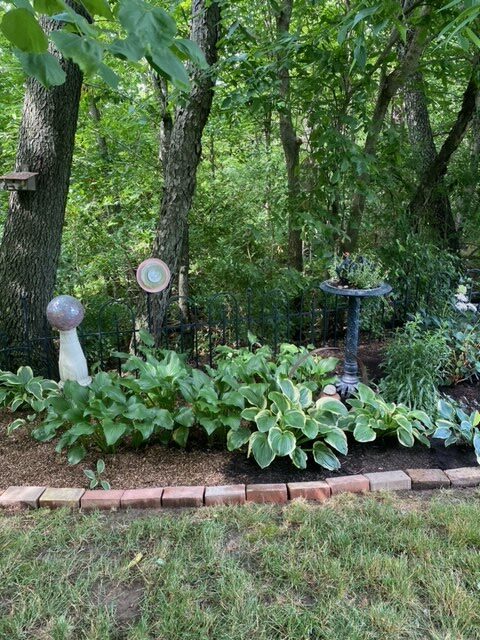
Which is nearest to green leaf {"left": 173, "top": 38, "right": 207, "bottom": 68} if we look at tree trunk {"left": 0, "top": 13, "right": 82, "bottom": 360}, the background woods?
the background woods

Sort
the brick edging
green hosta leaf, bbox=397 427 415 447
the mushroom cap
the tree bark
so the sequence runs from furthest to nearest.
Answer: the tree bark, the mushroom cap, green hosta leaf, bbox=397 427 415 447, the brick edging

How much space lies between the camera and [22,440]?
3.05 m

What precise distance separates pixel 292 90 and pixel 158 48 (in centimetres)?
335

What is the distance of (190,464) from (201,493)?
0.32 metres

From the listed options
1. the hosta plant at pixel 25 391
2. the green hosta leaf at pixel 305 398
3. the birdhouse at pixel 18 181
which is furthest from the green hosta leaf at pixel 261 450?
the birdhouse at pixel 18 181

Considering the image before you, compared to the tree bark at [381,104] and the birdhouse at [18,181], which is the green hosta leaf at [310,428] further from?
the birdhouse at [18,181]

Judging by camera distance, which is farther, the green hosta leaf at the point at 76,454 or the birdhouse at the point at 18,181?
the birdhouse at the point at 18,181

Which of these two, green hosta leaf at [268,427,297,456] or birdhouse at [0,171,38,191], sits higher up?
birdhouse at [0,171,38,191]

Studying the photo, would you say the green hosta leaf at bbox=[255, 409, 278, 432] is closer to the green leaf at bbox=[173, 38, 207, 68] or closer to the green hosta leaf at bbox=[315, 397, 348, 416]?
the green hosta leaf at bbox=[315, 397, 348, 416]

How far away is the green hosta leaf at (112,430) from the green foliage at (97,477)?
0.47ft

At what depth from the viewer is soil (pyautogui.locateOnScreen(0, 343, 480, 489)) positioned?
2.67 meters

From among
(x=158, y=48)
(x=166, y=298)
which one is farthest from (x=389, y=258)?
(x=158, y=48)

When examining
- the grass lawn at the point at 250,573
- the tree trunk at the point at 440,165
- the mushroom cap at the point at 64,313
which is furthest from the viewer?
the tree trunk at the point at 440,165

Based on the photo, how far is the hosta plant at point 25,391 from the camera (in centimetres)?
320
